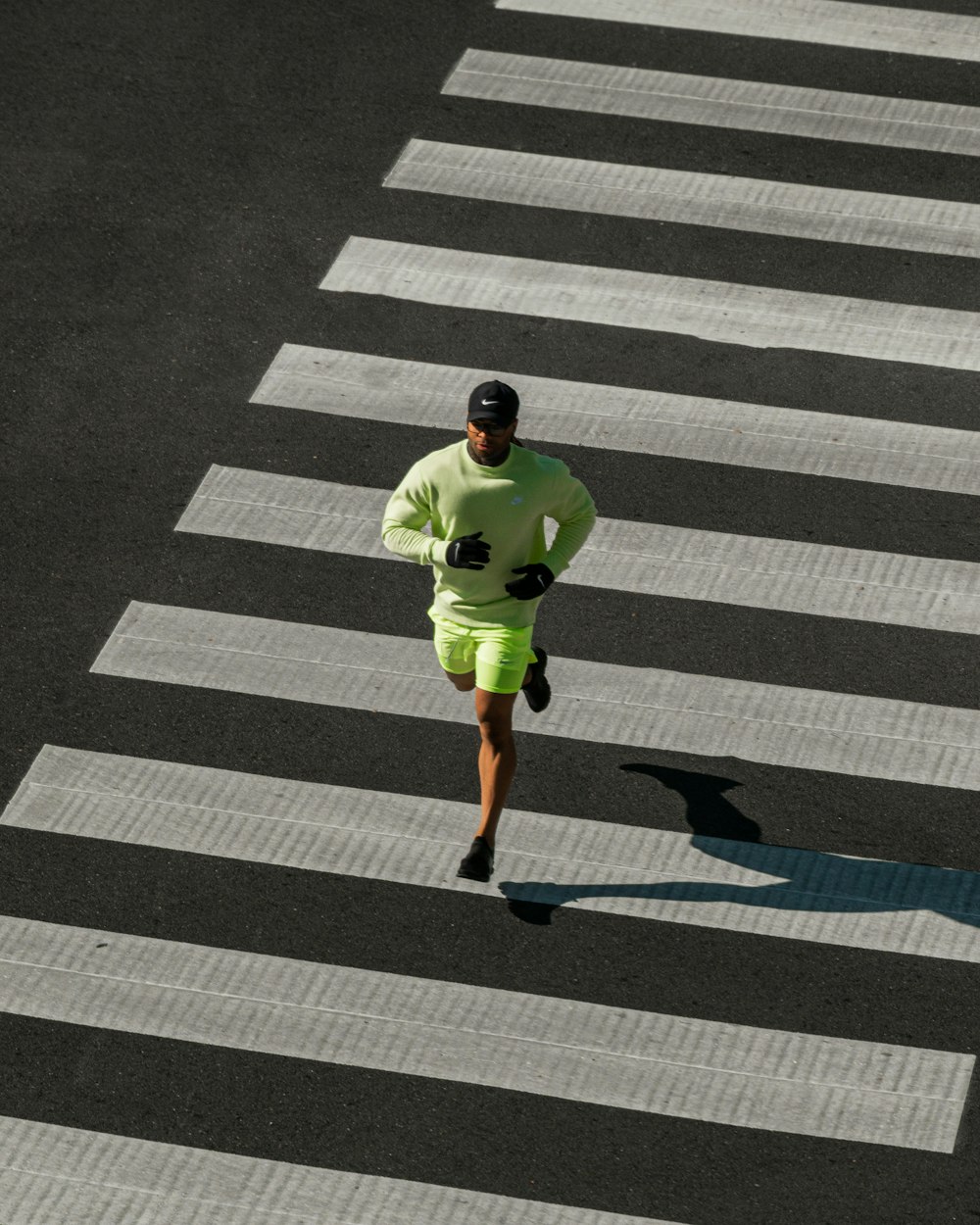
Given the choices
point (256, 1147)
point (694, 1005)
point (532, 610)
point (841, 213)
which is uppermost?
point (841, 213)

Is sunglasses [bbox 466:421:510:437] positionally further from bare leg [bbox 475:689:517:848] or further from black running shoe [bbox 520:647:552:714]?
black running shoe [bbox 520:647:552:714]

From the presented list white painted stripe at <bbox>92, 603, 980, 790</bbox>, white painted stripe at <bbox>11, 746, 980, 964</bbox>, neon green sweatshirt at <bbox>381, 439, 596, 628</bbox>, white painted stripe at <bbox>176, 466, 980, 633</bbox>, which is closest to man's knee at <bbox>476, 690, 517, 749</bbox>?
neon green sweatshirt at <bbox>381, 439, 596, 628</bbox>

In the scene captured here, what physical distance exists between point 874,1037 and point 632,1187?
1.11 meters

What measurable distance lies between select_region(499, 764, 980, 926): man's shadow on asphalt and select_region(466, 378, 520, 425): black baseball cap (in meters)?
1.88

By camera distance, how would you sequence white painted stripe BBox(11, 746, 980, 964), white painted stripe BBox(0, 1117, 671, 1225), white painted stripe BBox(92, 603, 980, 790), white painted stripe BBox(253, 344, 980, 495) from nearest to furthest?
white painted stripe BBox(0, 1117, 671, 1225)
white painted stripe BBox(11, 746, 980, 964)
white painted stripe BBox(92, 603, 980, 790)
white painted stripe BBox(253, 344, 980, 495)

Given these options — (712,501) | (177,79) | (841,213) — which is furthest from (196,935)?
(177,79)

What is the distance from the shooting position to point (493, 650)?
7.20 metres

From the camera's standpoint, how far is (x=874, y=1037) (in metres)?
6.88

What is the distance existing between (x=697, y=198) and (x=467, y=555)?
17.0 feet

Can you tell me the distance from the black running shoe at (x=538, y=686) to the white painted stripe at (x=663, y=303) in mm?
3189

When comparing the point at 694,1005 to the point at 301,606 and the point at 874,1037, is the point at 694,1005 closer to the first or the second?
the point at 874,1037

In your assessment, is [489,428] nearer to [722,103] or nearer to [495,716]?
[495,716]

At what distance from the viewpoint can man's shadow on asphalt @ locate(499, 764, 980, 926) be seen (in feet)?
24.2

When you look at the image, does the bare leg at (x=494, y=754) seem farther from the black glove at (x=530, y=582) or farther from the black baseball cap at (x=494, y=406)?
the black baseball cap at (x=494, y=406)
